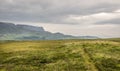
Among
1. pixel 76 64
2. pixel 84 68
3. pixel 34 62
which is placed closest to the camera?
pixel 84 68

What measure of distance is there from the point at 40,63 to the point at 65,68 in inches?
688

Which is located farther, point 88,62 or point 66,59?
point 66,59

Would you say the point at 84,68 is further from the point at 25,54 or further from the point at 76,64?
the point at 25,54

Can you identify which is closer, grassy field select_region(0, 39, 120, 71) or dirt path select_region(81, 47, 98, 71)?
dirt path select_region(81, 47, 98, 71)

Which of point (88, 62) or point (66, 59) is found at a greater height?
point (66, 59)

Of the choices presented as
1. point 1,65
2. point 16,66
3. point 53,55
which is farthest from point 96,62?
point 1,65

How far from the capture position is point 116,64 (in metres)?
105

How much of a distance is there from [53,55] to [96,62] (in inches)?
1128

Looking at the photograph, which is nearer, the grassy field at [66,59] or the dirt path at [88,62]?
the dirt path at [88,62]

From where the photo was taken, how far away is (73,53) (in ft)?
→ 410

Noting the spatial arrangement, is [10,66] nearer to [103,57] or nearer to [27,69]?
[27,69]

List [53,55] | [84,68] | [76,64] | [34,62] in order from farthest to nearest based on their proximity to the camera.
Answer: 1. [53,55]
2. [34,62]
3. [76,64]
4. [84,68]

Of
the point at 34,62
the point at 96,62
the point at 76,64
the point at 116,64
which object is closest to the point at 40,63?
the point at 34,62

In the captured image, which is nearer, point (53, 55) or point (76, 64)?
point (76, 64)
